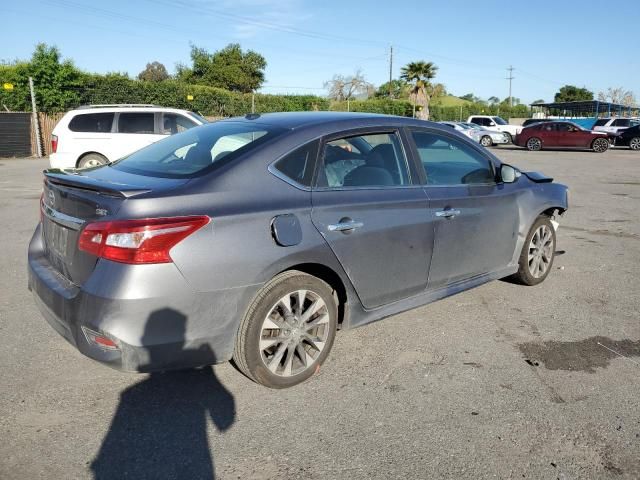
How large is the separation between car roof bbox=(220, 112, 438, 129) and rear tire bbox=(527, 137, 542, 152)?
26.9 m

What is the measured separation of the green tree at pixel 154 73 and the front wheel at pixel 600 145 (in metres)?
73.7

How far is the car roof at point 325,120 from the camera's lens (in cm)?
366

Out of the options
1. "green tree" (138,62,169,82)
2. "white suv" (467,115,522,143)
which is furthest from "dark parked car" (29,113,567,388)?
"green tree" (138,62,169,82)

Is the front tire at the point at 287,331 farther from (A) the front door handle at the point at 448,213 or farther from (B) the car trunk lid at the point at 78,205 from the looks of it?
(A) the front door handle at the point at 448,213

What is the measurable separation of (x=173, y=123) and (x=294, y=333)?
10.7 meters

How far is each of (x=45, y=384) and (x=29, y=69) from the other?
23537 mm

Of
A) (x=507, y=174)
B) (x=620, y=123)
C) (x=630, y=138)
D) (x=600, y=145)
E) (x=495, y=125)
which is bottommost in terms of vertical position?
(x=600, y=145)

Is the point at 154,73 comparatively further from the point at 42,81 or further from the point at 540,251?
the point at 540,251

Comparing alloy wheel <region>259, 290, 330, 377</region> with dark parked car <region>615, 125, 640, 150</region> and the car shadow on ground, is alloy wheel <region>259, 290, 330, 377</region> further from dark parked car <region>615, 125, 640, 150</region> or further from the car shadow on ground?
dark parked car <region>615, 125, 640, 150</region>

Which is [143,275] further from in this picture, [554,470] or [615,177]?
[615,177]

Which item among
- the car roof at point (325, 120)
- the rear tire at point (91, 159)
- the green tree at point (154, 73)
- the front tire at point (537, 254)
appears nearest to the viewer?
the car roof at point (325, 120)

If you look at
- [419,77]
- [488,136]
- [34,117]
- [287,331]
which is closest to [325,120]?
[287,331]

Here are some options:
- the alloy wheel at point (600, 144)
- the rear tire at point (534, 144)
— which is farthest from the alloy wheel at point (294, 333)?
the rear tire at point (534, 144)

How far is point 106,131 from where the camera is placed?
12.4 metres
